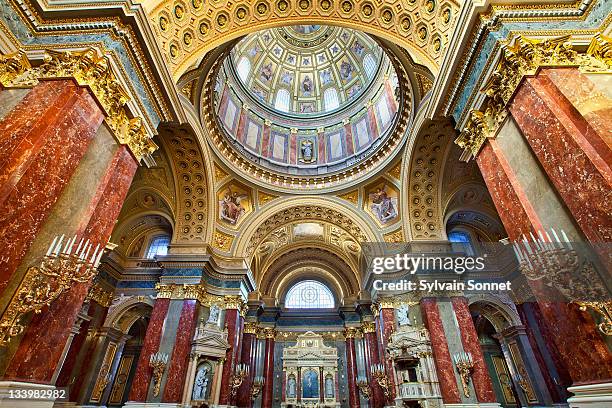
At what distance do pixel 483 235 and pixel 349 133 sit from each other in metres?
9.44

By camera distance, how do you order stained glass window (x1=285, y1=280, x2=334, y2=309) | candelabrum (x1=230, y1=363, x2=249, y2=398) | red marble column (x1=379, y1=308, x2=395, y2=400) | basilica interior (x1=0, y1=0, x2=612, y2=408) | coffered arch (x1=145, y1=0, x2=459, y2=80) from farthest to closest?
stained glass window (x1=285, y1=280, x2=334, y2=309) → candelabrum (x1=230, y1=363, x2=249, y2=398) → red marble column (x1=379, y1=308, x2=395, y2=400) → coffered arch (x1=145, y1=0, x2=459, y2=80) → basilica interior (x1=0, y1=0, x2=612, y2=408)

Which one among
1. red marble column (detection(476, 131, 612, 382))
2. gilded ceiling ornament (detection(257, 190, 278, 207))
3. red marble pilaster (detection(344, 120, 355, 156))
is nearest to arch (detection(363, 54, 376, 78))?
red marble pilaster (detection(344, 120, 355, 156))

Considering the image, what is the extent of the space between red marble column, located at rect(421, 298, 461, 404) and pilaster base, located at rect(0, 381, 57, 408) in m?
11.1

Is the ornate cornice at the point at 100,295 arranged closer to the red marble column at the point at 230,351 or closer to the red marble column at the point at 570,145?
the red marble column at the point at 230,351

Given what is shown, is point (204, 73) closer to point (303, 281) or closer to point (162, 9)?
point (162, 9)

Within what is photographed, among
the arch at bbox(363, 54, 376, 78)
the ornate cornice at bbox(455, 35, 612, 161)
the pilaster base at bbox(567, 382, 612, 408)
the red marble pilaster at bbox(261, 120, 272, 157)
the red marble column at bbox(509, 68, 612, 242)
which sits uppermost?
the arch at bbox(363, 54, 376, 78)

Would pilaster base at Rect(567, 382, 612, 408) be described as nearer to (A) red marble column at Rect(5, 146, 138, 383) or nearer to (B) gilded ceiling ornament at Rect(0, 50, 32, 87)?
(A) red marble column at Rect(5, 146, 138, 383)

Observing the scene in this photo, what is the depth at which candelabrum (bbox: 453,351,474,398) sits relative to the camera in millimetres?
10531

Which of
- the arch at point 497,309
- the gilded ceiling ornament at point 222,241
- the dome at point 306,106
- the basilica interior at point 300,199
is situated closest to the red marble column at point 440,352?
the basilica interior at point 300,199

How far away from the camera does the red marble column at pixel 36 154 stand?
433 centimetres

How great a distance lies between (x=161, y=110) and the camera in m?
7.80

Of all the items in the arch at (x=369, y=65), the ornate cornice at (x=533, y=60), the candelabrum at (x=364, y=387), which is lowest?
the candelabrum at (x=364, y=387)

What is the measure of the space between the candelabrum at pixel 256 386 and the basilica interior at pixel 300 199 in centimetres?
12

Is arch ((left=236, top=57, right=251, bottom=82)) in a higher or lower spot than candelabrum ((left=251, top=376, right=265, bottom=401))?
higher
